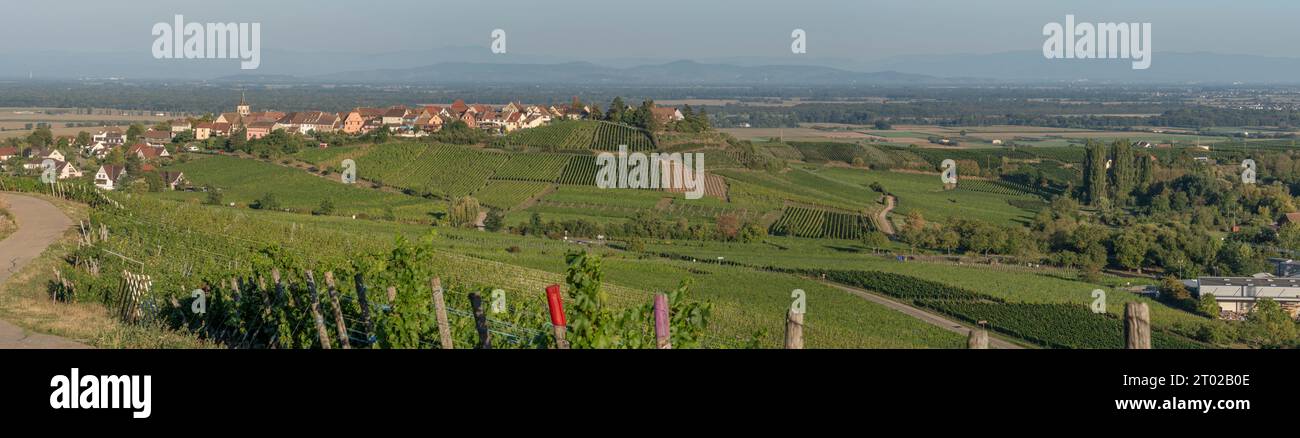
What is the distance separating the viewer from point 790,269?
33.8 m

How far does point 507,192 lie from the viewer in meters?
49.5

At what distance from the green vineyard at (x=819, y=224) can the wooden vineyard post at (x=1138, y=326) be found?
1545 inches

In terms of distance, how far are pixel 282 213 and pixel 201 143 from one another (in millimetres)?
24418

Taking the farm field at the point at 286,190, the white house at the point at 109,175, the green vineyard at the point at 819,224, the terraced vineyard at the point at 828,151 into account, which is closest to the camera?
the farm field at the point at 286,190

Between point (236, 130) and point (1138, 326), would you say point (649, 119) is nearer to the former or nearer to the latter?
point (236, 130)

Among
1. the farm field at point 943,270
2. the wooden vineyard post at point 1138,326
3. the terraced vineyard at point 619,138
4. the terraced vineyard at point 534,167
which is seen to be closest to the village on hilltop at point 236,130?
the terraced vineyard at point 619,138

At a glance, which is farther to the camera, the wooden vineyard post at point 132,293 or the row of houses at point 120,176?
the row of houses at point 120,176

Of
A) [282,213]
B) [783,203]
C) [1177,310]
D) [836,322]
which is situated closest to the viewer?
[836,322]

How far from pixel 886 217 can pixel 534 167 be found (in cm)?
1775

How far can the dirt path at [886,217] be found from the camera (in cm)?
4551

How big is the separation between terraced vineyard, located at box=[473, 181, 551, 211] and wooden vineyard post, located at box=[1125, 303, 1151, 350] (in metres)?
42.1
